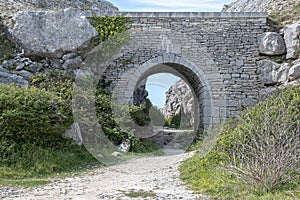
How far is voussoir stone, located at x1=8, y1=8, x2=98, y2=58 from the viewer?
30.7ft

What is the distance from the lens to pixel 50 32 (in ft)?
31.1

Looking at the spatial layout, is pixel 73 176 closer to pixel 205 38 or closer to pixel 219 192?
pixel 219 192

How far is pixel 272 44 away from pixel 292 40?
21.5 inches

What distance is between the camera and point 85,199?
401 centimetres

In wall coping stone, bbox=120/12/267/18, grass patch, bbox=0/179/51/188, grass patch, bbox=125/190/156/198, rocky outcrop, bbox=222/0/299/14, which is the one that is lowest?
grass patch, bbox=125/190/156/198

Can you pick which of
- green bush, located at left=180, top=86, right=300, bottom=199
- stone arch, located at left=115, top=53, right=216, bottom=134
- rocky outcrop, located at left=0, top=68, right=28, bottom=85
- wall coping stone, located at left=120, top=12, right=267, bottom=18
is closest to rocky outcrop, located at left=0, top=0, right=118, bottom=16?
wall coping stone, located at left=120, top=12, right=267, bottom=18

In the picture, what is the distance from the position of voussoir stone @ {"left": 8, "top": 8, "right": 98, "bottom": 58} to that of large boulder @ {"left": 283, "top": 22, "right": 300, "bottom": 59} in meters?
5.68

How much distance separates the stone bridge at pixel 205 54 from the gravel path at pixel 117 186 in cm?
361

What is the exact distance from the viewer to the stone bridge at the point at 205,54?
31.1ft

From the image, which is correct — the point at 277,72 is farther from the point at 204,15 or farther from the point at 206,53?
the point at 204,15

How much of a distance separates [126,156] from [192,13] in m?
4.95

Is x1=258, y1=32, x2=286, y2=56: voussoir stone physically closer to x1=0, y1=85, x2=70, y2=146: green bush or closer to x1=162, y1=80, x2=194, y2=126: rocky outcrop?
x1=0, y1=85, x2=70, y2=146: green bush

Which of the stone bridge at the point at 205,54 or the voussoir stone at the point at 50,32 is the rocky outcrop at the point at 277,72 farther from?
the voussoir stone at the point at 50,32

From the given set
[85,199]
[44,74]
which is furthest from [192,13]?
[85,199]
